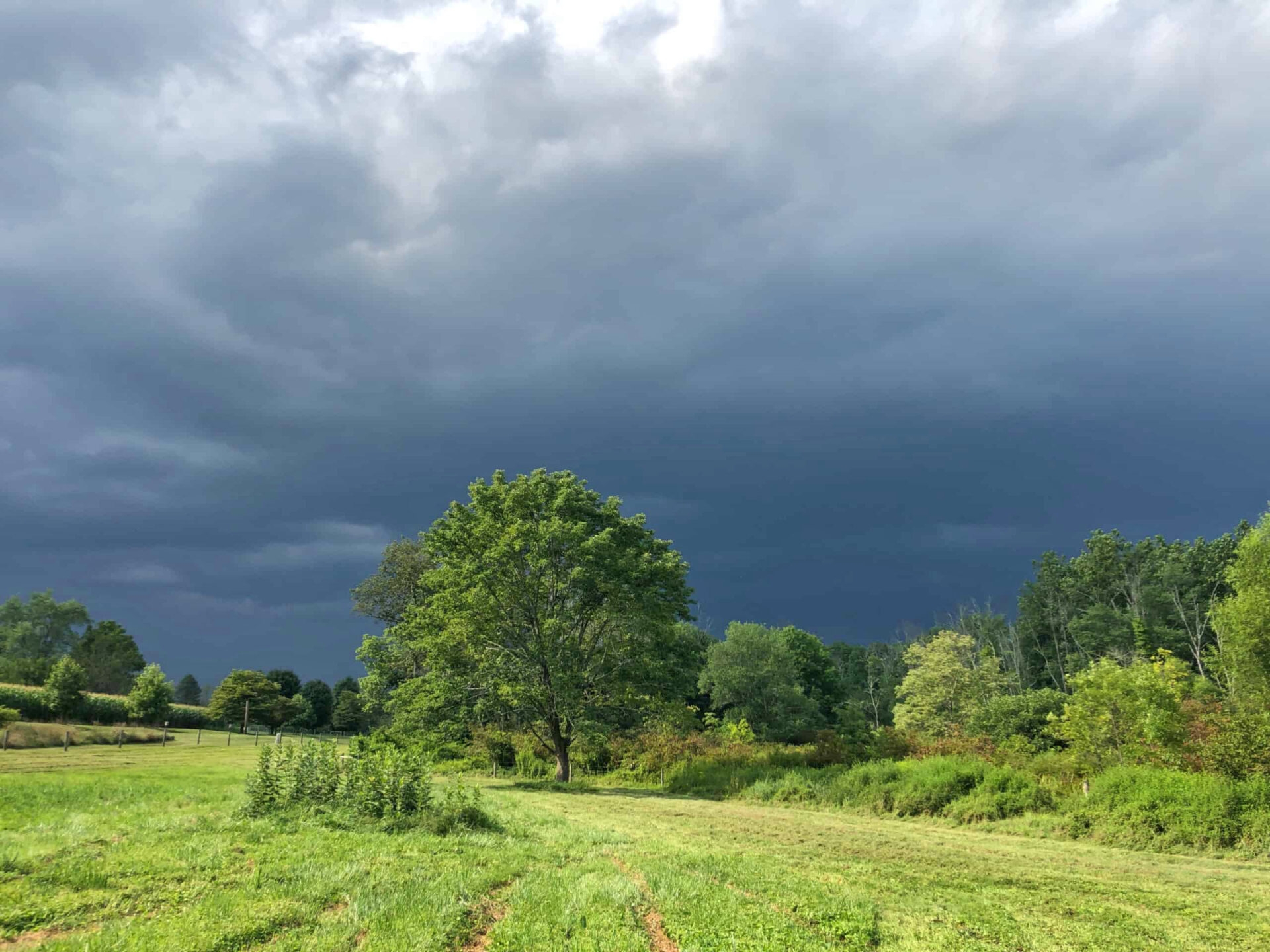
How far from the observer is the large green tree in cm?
3609

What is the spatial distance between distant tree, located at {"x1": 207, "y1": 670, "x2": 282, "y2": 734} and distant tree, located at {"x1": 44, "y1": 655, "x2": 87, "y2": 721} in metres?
26.3

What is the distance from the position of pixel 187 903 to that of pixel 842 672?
464 feet

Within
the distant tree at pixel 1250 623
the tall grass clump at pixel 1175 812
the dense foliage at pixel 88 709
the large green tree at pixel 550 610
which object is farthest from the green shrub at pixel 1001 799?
the dense foliage at pixel 88 709

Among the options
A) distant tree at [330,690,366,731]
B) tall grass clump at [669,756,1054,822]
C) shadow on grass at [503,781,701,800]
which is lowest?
distant tree at [330,690,366,731]

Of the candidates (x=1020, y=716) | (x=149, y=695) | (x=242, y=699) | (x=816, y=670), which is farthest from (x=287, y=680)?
(x=1020, y=716)

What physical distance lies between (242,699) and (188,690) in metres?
107

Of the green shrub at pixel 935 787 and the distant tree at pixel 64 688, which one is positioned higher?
the distant tree at pixel 64 688

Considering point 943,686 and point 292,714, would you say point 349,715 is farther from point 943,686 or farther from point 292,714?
point 943,686

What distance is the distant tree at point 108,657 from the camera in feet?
355

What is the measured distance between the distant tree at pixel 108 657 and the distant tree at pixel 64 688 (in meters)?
49.2

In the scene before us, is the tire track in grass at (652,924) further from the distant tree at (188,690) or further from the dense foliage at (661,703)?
the distant tree at (188,690)

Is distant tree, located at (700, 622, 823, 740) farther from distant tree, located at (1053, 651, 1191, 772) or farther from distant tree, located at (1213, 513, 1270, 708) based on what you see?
distant tree, located at (1053, 651, 1191, 772)

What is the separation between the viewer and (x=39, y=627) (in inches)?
4414

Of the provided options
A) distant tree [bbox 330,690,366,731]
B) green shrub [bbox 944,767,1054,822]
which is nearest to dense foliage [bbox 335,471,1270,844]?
green shrub [bbox 944,767,1054,822]
